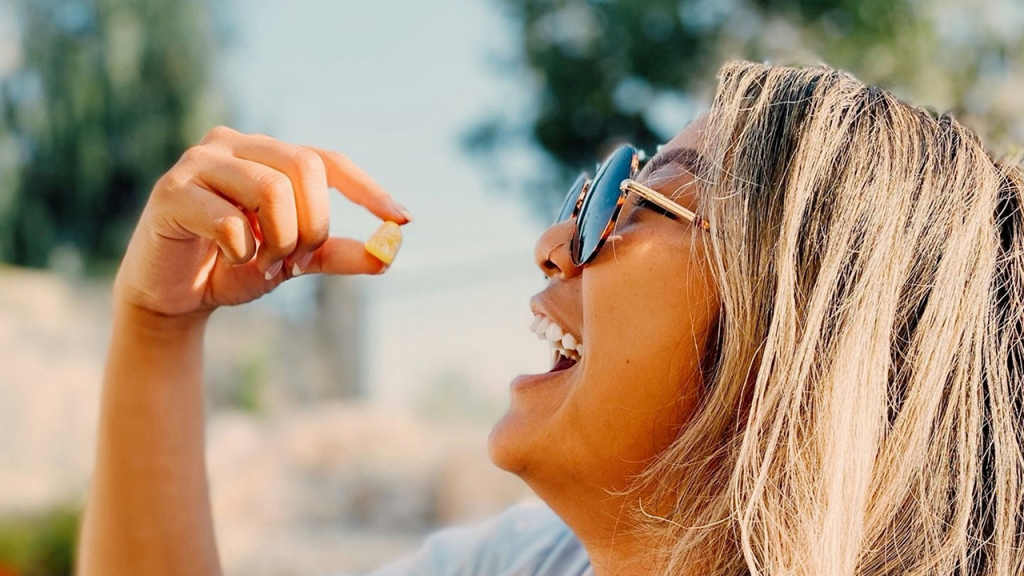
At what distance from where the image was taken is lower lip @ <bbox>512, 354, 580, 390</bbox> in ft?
5.77

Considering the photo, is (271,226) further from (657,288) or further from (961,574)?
(961,574)

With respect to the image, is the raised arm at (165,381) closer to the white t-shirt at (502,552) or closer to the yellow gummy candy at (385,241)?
the yellow gummy candy at (385,241)

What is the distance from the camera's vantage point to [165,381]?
6.27ft

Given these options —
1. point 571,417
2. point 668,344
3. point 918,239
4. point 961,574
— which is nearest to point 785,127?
point 918,239

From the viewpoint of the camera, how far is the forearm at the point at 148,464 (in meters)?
1.86

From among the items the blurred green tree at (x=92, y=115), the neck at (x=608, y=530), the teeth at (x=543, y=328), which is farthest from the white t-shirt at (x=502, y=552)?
the blurred green tree at (x=92, y=115)

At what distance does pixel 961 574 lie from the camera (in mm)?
1477

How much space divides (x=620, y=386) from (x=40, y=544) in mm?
8241

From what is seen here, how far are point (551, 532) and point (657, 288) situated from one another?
0.70m

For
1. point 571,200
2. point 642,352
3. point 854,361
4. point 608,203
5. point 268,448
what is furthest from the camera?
point 268,448

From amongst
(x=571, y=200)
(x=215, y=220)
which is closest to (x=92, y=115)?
(x=571, y=200)

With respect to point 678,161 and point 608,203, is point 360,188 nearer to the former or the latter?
point 608,203

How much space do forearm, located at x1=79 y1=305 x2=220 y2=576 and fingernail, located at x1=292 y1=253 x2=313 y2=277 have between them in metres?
0.33

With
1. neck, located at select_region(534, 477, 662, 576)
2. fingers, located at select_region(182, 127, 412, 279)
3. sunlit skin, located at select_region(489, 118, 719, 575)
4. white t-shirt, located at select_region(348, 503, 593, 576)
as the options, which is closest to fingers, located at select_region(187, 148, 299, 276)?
fingers, located at select_region(182, 127, 412, 279)
